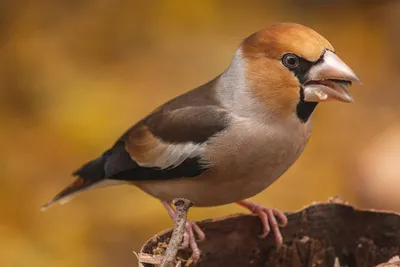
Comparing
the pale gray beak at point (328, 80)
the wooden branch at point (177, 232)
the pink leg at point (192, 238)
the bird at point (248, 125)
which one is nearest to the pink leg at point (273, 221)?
the bird at point (248, 125)

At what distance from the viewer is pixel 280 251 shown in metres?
1.64

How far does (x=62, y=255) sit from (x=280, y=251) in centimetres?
142

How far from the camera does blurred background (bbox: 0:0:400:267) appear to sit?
9.77ft

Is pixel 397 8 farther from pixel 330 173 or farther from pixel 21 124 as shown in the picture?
pixel 21 124

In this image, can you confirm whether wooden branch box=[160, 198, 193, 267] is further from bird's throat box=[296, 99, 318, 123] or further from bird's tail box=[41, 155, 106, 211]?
bird's tail box=[41, 155, 106, 211]

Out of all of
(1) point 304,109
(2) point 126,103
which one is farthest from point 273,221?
(2) point 126,103

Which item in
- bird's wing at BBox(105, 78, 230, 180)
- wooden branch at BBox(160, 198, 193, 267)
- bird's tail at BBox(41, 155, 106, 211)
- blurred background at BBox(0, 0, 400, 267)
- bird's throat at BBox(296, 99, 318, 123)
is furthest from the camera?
blurred background at BBox(0, 0, 400, 267)

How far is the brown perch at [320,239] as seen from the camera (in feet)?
5.22

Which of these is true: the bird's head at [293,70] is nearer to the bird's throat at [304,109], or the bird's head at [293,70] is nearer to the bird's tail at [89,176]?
the bird's throat at [304,109]

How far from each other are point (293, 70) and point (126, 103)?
2.20 m

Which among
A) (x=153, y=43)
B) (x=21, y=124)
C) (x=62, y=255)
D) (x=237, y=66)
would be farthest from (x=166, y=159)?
(x=153, y=43)

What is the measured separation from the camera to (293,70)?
154 centimetres

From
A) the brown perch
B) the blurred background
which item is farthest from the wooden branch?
the blurred background

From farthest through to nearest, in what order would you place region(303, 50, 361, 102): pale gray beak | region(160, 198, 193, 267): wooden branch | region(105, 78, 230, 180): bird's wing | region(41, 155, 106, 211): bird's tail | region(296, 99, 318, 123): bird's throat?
region(41, 155, 106, 211): bird's tail < region(105, 78, 230, 180): bird's wing < region(296, 99, 318, 123): bird's throat < region(303, 50, 361, 102): pale gray beak < region(160, 198, 193, 267): wooden branch
